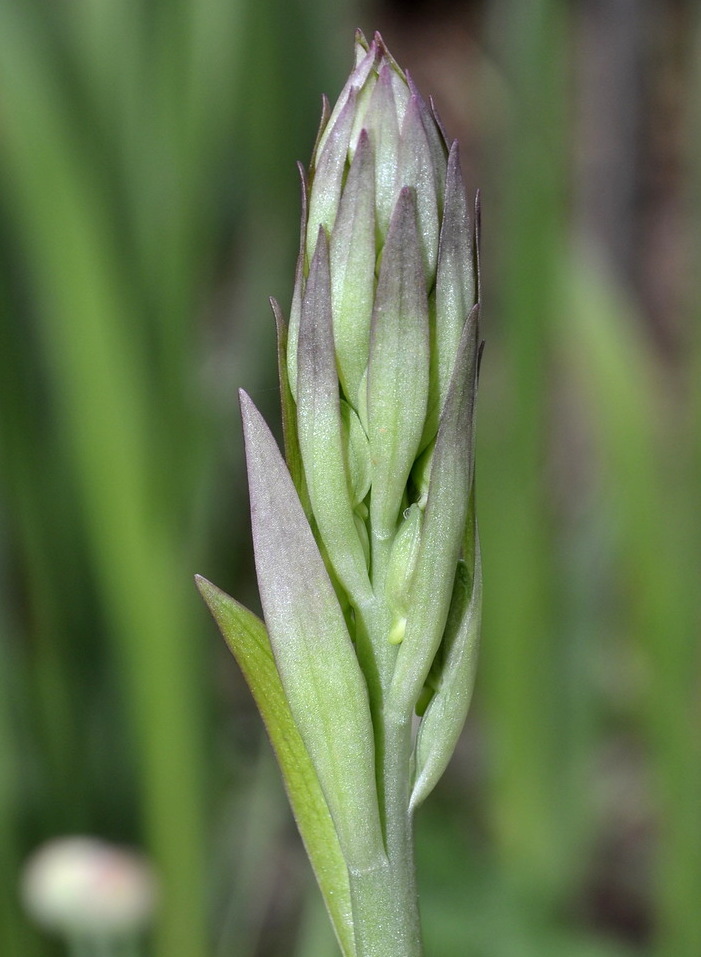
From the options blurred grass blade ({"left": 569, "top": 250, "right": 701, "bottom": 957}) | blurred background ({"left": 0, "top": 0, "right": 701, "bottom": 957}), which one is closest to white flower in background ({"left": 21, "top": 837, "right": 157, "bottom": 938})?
blurred background ({"left": 0, "top": 0, "right": 701, "bottom": 957})

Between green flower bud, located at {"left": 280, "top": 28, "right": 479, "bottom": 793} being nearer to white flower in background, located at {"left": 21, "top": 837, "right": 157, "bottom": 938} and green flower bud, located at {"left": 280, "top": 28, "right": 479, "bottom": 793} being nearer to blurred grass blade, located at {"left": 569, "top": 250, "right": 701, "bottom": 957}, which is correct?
white flower in background, located at {"left": 21, "top": 837, "right": 157, "bottom": 938}

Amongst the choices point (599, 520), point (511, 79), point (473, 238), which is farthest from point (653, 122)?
point (473, 238)

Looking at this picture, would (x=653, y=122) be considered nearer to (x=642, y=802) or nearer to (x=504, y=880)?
(x=642, y=802)

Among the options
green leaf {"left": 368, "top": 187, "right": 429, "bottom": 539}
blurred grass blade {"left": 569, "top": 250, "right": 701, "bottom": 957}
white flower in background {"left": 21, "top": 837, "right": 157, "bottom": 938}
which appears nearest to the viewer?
green leaf {"left": 368, "top": 187, "right": 429, "bottom": 539}

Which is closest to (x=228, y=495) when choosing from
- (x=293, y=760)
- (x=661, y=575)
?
(x=661, y=575)

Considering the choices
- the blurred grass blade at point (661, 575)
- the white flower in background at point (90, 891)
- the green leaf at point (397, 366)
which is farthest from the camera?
the blurred grass blade at point (661, 575)

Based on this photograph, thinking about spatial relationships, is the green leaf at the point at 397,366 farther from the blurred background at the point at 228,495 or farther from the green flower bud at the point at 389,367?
the blurred background at the point at 228,495

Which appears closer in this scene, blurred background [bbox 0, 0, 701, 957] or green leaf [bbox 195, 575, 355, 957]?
green leaf [bbox 195, 575, 355, 957]

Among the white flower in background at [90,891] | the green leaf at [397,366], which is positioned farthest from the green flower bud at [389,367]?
the white flower in background at [90,891]
